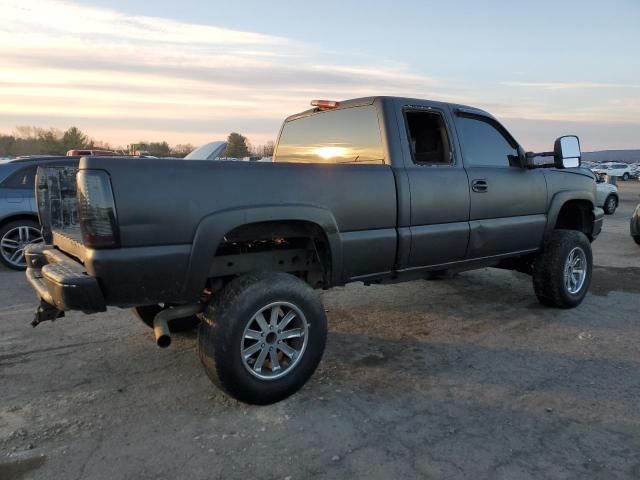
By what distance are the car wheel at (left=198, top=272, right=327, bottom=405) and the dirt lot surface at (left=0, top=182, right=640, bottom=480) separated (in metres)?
0.17

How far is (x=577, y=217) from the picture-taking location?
582cm

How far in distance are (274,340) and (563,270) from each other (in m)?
3.38

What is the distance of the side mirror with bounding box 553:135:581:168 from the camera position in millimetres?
4852

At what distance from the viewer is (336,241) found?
3457 mm

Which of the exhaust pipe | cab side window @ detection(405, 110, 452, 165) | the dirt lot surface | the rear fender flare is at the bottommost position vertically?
the dirt lot surface

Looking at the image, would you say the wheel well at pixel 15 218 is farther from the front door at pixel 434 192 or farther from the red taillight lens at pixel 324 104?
the front door at pixel 434 192

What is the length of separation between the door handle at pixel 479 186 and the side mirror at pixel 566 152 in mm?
952

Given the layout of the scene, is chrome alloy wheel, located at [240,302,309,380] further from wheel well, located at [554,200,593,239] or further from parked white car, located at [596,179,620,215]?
parked white car, located at [596,179,620,215]

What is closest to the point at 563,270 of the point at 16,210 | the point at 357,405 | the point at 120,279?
the point at 357,405

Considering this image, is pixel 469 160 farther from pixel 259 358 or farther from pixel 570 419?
pixel 259 358

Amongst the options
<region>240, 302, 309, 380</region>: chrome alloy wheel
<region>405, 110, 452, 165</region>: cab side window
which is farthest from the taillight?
<region>405, 110, 452, 165</region>: cab side window

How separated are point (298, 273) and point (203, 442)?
148cm

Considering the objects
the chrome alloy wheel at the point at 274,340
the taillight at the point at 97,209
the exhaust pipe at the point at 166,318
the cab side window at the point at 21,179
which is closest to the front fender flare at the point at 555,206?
the chrome alloy wheel at the point at 274,340

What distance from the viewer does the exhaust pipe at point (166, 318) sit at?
3.00 metres
